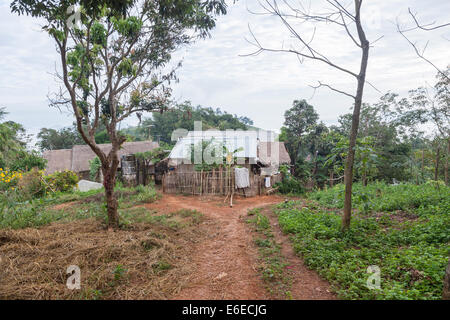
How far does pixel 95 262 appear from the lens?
3.77 meters

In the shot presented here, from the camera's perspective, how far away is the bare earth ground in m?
3.13

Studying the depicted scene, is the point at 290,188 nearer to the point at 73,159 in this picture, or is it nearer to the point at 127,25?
the point at 127,25

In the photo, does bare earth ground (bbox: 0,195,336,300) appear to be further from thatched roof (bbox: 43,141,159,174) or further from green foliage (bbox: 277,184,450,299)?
thatched roof (bbox: 43,141,159,174)

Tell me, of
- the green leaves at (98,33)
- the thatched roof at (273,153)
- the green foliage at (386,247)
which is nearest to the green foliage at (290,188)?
the thatched roof at (273,153)

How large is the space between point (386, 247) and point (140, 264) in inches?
161

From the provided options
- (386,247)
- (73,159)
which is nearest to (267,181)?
(386,247)

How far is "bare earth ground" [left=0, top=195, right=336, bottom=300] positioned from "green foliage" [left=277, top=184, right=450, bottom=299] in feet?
1.08

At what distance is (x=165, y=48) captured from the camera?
26.6 ft

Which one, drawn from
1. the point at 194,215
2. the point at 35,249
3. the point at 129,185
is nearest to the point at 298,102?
the point at 129,185

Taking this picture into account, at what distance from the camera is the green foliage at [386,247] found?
9.48ft

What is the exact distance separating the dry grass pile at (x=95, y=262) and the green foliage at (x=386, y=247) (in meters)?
2.22

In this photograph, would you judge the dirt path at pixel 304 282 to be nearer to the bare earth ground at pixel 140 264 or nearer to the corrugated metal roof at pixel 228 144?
the bare earth ground at pixel 140 264
